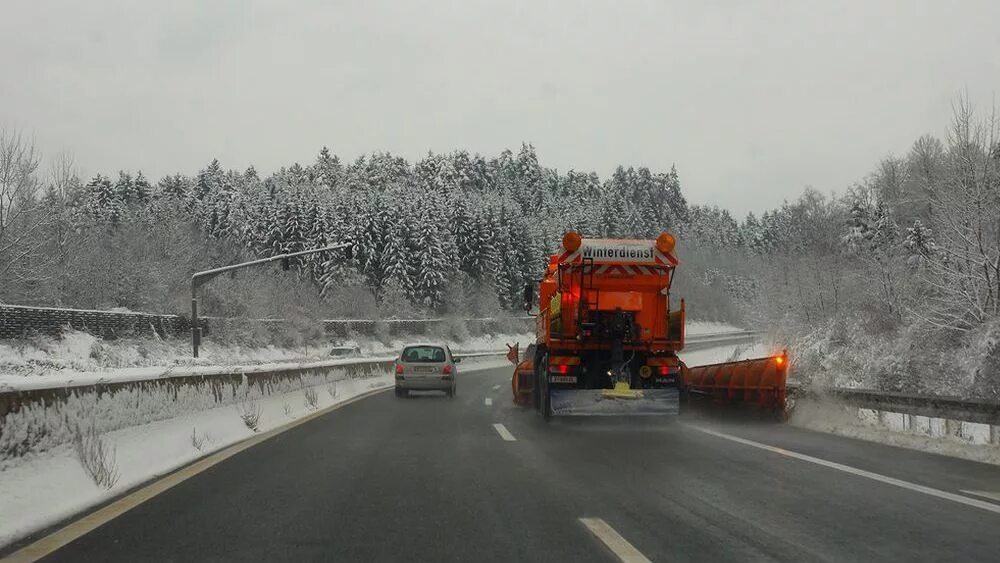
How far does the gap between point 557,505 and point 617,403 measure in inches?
274

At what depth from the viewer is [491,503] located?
736 cm

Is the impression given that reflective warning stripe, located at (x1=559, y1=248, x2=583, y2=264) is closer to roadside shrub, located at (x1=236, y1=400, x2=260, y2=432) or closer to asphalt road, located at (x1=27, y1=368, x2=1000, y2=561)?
asphalt road, located at (x1=27, y1=368, x2=1000, y2=561)

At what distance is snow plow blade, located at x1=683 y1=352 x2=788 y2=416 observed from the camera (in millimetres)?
15273

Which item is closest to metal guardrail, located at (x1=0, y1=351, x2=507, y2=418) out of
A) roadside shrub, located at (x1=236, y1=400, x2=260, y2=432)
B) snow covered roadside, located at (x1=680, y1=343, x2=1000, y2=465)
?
roadside shrub, located at (x1=236, y1=400, x2=260, y2=432)

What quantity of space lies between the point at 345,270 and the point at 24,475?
8377 cm

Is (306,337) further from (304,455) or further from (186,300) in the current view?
(304,455)

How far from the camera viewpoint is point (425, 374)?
2456cm

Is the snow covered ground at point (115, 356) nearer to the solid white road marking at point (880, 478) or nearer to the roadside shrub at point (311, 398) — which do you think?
the roadside shrub at point (311, 398)

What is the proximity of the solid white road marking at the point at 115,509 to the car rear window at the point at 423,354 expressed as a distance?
12392 mm

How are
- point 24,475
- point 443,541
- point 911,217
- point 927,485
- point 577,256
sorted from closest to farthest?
point 443,541 → point 24,475 → point 927,485 → point 577,256 → point 911,217

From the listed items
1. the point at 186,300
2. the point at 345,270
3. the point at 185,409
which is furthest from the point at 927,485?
the point at 345,270

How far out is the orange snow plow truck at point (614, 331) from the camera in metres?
14.4

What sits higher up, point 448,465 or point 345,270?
point 345,270

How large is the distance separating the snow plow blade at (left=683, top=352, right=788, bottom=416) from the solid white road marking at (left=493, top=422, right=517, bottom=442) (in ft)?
11.2
